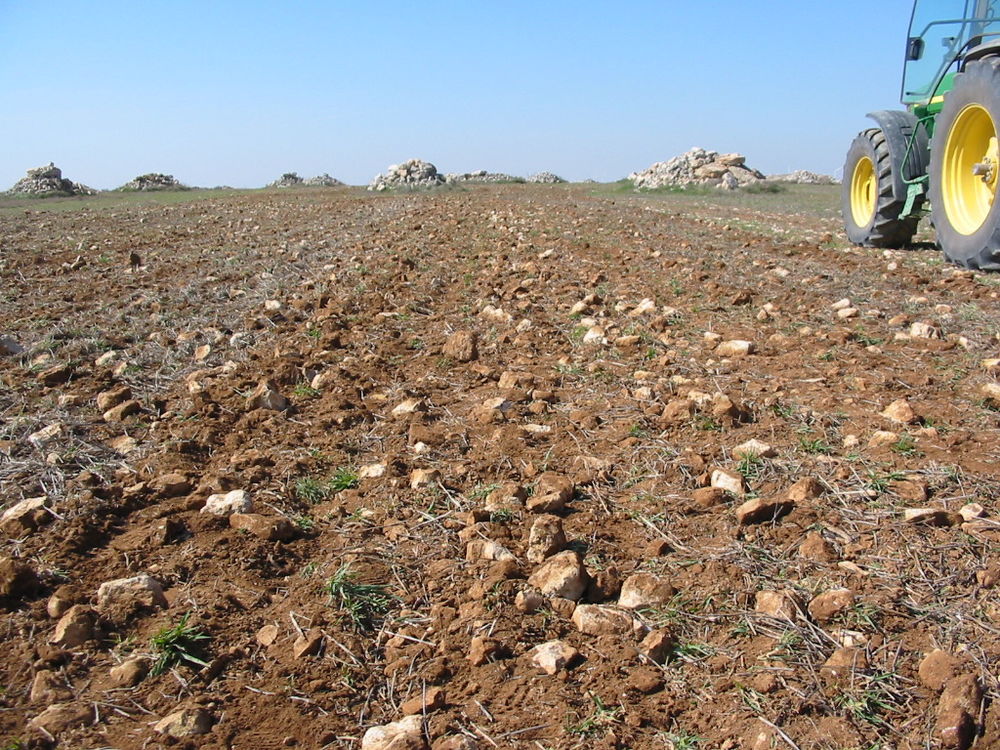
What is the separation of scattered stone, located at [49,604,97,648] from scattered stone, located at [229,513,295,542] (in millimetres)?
570

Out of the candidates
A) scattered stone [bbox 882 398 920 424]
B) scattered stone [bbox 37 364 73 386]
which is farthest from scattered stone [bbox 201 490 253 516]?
scattered stone [bbox 882 398 920 424]

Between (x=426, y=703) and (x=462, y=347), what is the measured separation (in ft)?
9.34

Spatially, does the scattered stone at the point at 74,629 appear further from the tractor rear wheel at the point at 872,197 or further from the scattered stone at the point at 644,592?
the tractor rear wheel at the point at 872,197

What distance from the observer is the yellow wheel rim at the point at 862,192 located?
9.31 meters

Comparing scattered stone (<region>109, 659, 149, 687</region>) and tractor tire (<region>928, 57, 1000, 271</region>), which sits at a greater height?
tractor tire (<region>928, 57, 1000, 271</region>)

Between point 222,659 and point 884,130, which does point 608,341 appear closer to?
point 222,659

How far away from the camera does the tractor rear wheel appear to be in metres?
8.12

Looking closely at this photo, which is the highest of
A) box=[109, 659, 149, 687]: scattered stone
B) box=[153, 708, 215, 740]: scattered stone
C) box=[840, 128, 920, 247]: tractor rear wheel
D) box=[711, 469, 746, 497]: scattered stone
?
box=[840, 128, 920, 247]: tractor rear wheel

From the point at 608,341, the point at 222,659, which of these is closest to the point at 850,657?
the point at 222,659

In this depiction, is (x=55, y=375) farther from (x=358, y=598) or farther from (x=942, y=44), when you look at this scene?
(x=942, y=44)

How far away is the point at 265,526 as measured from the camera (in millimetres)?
2523

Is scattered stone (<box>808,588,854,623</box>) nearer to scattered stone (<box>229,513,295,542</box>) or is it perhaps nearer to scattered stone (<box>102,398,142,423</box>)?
scattered stone (<box>229,513,295,542</box>)

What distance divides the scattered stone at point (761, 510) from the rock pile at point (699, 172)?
24667 mm

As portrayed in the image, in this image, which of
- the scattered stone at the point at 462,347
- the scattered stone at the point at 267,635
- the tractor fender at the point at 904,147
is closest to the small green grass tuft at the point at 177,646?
the scattered stone at the point at 267,635
